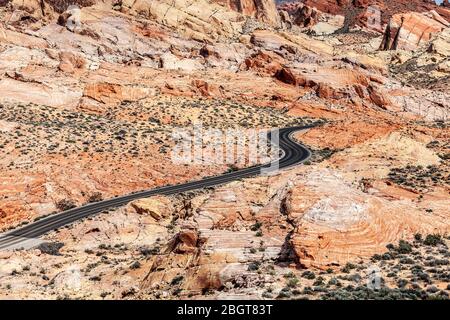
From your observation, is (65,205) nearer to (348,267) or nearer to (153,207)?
(153,207)

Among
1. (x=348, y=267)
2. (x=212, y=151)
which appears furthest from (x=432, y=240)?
(x=212, y=151)

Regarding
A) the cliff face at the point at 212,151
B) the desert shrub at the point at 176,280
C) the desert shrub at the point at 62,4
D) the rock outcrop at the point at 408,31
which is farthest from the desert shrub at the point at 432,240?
the rock outcrop at the point at 408,31

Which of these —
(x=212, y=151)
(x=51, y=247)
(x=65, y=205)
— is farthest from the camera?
(x=212, y=151)

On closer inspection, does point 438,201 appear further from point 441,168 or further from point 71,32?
point 71,32

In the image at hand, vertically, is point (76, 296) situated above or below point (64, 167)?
above

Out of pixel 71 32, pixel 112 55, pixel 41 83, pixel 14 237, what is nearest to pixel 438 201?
pixel 14 237

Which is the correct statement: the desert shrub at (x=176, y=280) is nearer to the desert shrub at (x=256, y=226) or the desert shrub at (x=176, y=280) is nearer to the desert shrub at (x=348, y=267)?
the desert shrub at (x=256, y=226)

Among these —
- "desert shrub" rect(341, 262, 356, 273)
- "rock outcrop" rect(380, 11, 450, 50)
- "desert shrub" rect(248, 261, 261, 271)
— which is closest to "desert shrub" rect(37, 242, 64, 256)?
"desert shrub" rect(248, 261, 261, 271)

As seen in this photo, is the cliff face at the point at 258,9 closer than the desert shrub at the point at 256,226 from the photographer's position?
No
